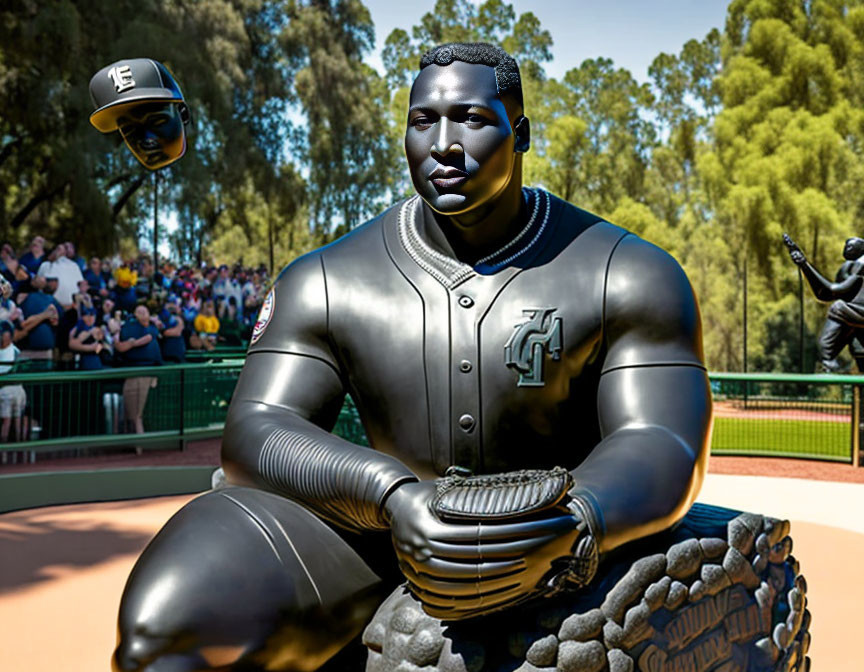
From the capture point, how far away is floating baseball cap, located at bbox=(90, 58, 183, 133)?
245 cm

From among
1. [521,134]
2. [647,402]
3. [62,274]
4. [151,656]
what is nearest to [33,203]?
[62,274]

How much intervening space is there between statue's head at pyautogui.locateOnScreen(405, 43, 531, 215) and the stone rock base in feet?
2.43

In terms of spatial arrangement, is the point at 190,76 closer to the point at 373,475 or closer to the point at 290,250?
the point at 290,250

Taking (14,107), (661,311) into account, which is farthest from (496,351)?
(14,107)

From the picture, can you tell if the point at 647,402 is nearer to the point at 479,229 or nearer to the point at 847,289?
the point at 479,229

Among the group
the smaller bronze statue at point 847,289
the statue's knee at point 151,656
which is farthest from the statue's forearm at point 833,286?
the statue's knee at point 151,656

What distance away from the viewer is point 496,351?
5.81ft

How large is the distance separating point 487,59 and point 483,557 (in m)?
1.02

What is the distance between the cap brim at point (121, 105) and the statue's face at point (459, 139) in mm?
1000

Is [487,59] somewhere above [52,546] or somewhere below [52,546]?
above

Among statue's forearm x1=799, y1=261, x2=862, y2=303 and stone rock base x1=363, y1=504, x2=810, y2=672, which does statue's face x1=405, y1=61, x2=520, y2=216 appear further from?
statue's forearm x1=799, y1=261, x2=862, y2=303

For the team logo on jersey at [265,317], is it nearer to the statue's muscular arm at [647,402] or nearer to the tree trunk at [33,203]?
the statue's muscular arm at [647,402]

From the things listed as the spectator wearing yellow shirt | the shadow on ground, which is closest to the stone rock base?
the shadow on ground

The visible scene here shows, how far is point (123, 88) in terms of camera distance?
2.46 meters
